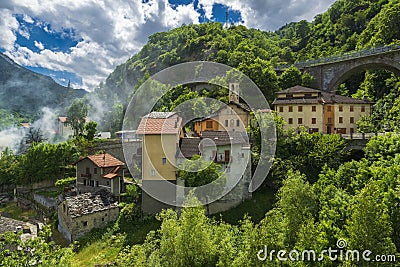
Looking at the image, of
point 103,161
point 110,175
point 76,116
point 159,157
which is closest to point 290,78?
point 159,157

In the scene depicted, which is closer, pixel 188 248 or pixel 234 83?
pixel 188 248

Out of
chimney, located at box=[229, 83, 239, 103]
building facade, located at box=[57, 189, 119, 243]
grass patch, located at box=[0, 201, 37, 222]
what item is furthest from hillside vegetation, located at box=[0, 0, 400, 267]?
chimney, located at box=[229, 83, 239, 103]

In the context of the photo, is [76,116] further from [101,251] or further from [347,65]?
[347,65]

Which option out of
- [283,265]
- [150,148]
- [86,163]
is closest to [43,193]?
[86,163]

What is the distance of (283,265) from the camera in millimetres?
13789

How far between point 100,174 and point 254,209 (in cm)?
1675

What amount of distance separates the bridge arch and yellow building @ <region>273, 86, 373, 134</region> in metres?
7.43

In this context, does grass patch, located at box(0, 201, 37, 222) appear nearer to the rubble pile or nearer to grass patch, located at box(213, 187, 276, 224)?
the rubble pile

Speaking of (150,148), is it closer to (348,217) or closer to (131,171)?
(131,171)

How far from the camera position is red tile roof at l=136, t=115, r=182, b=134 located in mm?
25281

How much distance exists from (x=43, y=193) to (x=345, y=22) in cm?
7258

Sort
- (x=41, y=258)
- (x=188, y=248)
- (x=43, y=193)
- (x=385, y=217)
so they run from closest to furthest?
(x=41, y=258), (x=385, y=217), (x=188, y=248), (x=43, y=193)

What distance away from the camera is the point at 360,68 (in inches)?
1738

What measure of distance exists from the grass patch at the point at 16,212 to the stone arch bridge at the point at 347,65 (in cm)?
4380
